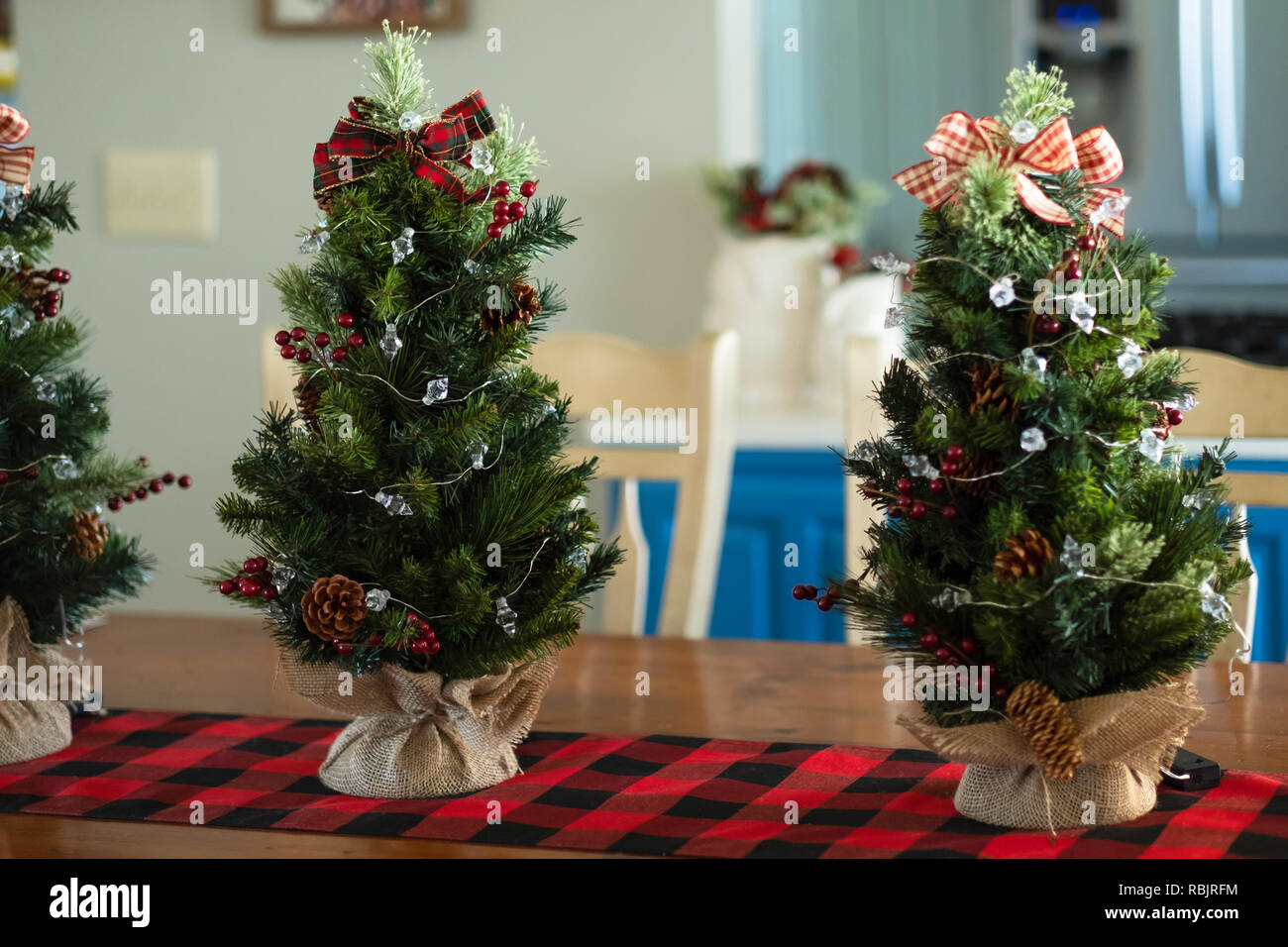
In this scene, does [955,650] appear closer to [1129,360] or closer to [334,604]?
[1129,360]

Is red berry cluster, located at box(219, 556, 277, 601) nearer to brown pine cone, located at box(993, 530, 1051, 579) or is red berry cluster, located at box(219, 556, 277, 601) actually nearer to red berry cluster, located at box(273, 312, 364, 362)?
red berry cluster, located at box(273, 312, 364, 362)

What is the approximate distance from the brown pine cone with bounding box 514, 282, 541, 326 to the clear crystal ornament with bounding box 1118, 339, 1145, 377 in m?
0.36

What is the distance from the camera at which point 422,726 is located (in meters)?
0.94

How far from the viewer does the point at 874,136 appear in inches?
114

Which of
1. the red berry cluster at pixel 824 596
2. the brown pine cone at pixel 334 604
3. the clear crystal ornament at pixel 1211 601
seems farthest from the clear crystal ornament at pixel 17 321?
the clear crystal ornament at pixel 1211 601

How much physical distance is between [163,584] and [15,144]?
1974 millimetres

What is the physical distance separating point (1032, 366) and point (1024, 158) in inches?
5.0

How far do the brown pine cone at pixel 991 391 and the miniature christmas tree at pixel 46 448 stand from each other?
1.94 feet

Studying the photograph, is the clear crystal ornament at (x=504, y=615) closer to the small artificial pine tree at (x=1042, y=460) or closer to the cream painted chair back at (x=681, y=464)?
the small artificial pine tree at (x=1042, y=460)

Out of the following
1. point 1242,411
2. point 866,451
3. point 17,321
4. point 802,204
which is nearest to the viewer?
point 866,451

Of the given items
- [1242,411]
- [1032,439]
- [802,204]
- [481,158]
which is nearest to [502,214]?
[481,158]

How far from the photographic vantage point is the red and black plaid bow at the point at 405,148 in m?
0.89

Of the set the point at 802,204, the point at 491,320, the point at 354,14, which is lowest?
the point at 491,320
